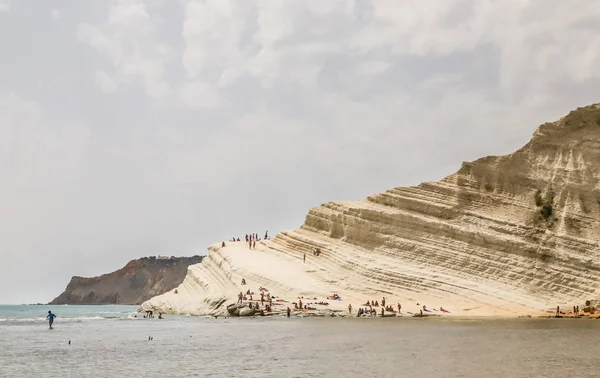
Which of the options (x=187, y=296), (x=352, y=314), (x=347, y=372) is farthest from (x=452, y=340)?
(x=187, y=296)

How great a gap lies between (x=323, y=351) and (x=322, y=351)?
41mm

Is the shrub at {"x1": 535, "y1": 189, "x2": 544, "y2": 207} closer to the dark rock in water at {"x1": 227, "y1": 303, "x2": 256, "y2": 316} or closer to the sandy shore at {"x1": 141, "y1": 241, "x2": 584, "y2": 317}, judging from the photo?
the sandy shore at {"x1": 141, "y1": 241, "x2": 584, "y2": 317}

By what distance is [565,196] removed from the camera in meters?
58.9

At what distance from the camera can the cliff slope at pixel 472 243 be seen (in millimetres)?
Answer: 54969

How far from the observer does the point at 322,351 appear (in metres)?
29.3

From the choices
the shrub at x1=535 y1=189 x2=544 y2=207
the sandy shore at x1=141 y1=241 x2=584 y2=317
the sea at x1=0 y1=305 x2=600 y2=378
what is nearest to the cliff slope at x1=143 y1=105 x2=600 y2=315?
the shrub at x1=535 y1=189 x2=544 y2=207

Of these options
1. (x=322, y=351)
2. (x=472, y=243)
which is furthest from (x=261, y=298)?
(x=322, y=351)

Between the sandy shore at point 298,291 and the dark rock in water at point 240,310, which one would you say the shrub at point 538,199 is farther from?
the dark rock in water at point 240,310

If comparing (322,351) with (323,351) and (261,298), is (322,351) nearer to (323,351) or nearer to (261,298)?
(323,351)

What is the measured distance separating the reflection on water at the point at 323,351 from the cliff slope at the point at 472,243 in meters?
10.7

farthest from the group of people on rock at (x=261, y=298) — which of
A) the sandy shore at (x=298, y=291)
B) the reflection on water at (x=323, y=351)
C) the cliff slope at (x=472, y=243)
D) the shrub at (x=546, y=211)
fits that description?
the shrub at (x=546, y=211)

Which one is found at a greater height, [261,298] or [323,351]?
[261,298]

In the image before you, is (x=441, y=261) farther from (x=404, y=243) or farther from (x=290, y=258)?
(x=290, y=258)

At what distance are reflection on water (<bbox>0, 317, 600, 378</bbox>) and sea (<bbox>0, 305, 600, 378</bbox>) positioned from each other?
0.04 meters
